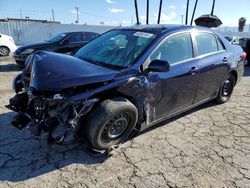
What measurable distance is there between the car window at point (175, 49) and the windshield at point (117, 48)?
0.68 ft

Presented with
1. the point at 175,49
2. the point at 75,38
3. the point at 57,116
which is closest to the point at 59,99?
the point at 57,116

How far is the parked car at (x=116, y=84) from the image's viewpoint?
2.85 metres

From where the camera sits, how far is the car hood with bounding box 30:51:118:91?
111 inches

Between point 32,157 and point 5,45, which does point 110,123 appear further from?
point 5,45

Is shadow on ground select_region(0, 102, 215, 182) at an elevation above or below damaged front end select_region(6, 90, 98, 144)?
below

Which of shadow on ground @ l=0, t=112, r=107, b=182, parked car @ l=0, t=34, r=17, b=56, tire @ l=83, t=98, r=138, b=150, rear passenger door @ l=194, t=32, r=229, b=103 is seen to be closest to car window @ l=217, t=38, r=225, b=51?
rear passenger door @ l=194, t=32, r=229, b=103

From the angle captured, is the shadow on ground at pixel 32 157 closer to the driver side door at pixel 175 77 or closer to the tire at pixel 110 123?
the tire at pixel 110 123

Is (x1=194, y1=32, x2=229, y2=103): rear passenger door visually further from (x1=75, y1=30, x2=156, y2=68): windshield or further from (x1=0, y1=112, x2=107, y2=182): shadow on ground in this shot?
(x1=0, y1=112, x2=107, y2=182): shadow on ground

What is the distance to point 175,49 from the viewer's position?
3.84 meters

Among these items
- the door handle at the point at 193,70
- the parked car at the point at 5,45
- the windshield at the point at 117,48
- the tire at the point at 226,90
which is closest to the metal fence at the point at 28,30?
the parked car at the point at 5,45

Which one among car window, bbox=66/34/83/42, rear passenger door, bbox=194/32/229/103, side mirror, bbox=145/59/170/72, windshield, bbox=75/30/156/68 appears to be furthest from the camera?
car window, bbox=66/34/83/42

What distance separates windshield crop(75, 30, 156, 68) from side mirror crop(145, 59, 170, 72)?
267mm

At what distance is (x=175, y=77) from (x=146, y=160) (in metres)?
1.31

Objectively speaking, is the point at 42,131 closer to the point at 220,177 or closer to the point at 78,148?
the point at 78,148
